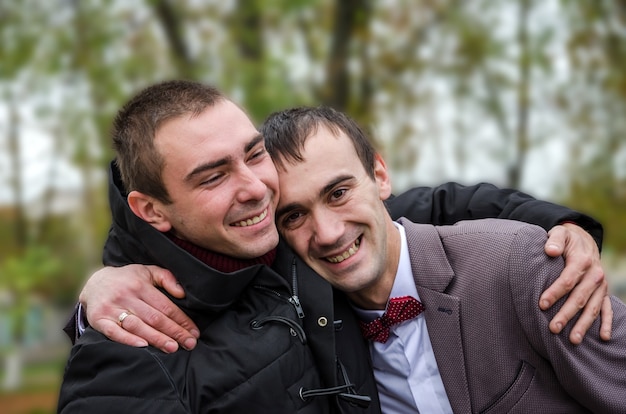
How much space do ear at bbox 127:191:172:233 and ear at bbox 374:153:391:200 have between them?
0.94 meters

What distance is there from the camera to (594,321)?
103 inches

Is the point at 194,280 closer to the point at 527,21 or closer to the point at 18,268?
the point at 18,268

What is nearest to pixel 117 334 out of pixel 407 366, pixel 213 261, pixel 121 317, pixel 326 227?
pixel 121 317

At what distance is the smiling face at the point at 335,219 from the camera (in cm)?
281

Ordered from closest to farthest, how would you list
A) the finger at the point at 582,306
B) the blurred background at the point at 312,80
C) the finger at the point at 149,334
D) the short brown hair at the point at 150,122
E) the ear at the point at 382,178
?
the finger at the point at 149,334
the finger at the point at 582,306
the short brown hair at the point at 150,122
the ear at the point at 382,178
the blurred background at the point at 312,80

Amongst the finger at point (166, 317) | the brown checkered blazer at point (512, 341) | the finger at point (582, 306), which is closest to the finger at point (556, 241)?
the brown checkered blazer at point (512, 341)

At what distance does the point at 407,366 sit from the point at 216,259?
811 millimetres

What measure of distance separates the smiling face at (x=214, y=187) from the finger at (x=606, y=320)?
1.17 metres

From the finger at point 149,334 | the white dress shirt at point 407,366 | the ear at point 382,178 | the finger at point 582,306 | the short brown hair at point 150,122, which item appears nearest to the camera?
the finger at point 149,334

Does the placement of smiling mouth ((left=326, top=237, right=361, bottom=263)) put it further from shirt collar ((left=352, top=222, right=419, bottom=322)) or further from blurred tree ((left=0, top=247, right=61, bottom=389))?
blurred tree ((left=0, top=247, right=61, bottom=389))

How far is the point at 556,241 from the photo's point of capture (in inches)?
107

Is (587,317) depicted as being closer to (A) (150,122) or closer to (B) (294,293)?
(B) (294,293)

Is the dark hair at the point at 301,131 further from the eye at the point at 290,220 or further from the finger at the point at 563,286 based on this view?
the finger at the point at 563,286

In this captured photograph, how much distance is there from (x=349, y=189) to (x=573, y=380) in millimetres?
1031
